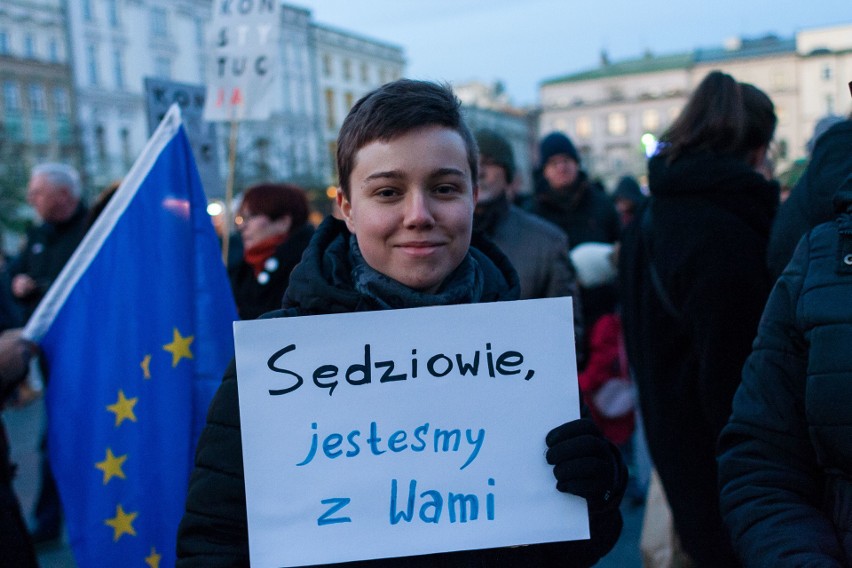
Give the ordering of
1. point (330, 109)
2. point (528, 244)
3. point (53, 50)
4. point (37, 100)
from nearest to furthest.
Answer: point (528, 244)
point (37, 100)
point (53, 50)
point (330, 109)

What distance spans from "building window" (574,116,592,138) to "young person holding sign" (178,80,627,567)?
7921cm

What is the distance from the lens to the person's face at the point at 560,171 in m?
5.75

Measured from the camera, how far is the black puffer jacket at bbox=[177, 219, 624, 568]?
4.98 feet

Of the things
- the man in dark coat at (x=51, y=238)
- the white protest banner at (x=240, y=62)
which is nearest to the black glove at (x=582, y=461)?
the white protest banner at (x=240, y=62)

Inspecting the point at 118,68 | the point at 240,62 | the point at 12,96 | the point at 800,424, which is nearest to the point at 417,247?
the point at 800,424

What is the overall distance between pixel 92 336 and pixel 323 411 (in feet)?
4.12

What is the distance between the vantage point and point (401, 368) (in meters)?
1.51

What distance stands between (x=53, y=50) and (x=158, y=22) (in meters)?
6.33

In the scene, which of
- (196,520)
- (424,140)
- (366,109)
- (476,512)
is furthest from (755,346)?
(196,520)

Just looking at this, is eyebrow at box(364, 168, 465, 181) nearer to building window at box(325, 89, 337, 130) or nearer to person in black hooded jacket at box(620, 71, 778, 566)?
person in black hooded jacket at box(620, 71, 778, 566)

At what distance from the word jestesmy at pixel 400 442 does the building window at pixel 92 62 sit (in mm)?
44310

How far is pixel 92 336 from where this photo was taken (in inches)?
97.0

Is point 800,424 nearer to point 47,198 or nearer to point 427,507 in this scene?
point 427,507

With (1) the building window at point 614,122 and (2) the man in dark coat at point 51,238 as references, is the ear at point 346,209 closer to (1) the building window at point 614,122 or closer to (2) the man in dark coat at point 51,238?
(2) the man in dark coat at point 51,238
